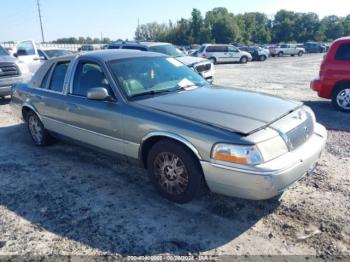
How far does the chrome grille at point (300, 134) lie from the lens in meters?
3.33

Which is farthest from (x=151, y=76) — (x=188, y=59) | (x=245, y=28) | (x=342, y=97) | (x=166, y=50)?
(x=245, y=28)

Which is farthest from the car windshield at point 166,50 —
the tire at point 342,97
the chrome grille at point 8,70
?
the tire at point 342,97

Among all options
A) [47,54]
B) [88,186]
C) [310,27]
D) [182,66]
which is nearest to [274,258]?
[88,186]

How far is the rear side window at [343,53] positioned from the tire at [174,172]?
6090mm

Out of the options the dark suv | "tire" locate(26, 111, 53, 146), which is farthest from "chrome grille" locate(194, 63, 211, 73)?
"tire" locate(26, 111, 53, 146)

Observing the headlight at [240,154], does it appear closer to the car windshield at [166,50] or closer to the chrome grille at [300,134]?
the chrome grille at [300,134]

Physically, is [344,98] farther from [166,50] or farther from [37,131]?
[166,50]

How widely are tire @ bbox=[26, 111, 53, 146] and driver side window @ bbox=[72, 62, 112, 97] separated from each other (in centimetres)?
135

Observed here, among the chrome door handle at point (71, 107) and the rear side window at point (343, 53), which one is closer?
the chrome door handle at point (71, 107)

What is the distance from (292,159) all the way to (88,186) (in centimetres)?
250

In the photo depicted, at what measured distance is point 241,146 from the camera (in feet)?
10.00

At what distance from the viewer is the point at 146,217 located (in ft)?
11.5

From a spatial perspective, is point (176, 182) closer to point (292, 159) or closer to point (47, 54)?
point (292, 159)

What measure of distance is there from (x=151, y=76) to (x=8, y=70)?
23.2 ft
